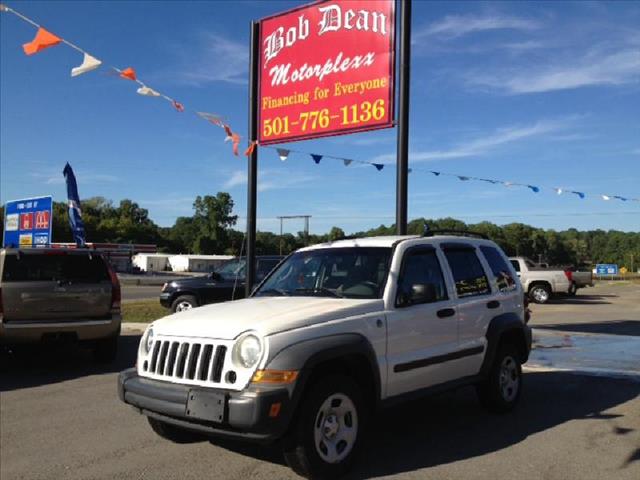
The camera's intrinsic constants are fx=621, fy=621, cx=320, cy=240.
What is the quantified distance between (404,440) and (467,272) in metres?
1.77

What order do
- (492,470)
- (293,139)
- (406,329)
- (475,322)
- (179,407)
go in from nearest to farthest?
(179,407) → (492,470) → (406,329) → (475,322) → (293,139)

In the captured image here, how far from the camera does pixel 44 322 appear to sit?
8.47m

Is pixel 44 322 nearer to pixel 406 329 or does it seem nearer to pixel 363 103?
pixel 406 329

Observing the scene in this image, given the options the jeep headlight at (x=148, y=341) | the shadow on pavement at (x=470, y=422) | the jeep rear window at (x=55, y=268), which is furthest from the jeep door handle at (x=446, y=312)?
the jeep rear window at (x=55, y=268)

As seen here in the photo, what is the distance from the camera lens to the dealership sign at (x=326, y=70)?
12336mm

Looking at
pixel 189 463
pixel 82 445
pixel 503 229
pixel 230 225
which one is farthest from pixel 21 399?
pixel 503 229

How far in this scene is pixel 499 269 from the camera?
6.78m

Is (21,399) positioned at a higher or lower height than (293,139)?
lower

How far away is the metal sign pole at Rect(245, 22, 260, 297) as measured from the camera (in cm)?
1349

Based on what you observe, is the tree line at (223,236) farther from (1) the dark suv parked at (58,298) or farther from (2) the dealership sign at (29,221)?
(1) the dark suv parked at (58,298)

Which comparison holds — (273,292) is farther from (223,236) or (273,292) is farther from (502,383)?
(223,236)

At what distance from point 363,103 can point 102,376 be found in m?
7.29

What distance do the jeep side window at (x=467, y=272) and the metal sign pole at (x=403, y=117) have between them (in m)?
5.75

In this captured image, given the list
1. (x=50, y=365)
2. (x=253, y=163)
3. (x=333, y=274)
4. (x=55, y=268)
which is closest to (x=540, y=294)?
(x=253, y=163)
